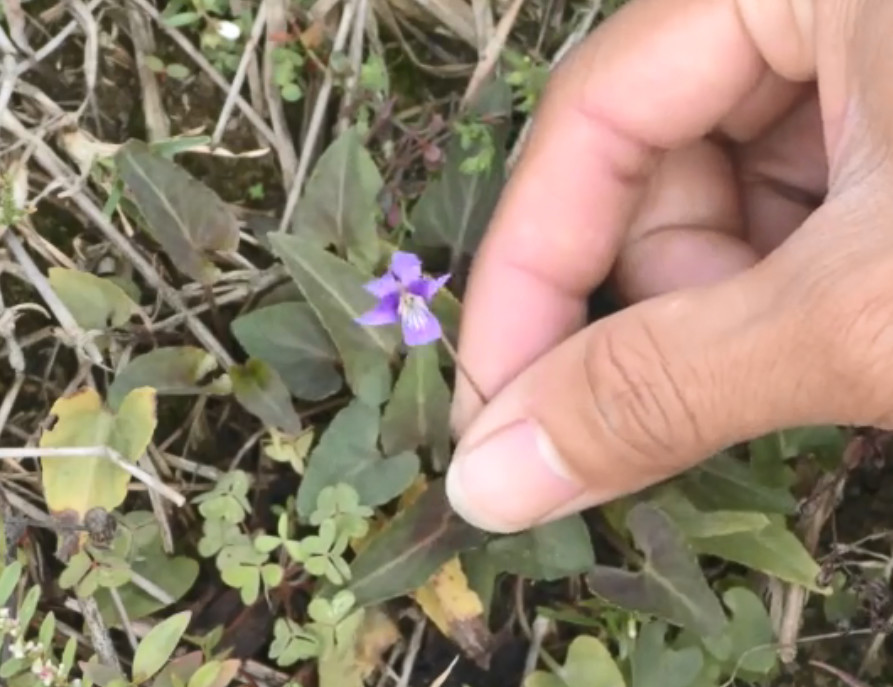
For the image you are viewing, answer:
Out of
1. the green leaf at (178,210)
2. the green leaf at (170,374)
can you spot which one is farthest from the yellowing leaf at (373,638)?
the green leaf at (178,210)

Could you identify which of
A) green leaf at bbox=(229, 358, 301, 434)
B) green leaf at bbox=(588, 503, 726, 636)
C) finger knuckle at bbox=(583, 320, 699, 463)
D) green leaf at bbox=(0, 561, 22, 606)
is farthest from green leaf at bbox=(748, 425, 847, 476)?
green leaf at bbox=(0, 561, 22, 606)

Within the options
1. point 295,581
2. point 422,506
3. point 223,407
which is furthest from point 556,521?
point 223,407

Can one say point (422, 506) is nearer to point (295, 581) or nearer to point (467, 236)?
point (295, 581)

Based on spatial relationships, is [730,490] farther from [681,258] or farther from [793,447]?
[681,258]

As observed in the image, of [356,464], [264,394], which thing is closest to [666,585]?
[356,464]

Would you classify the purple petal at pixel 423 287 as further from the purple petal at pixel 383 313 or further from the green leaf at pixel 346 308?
the green leaf at pixel 346 308
